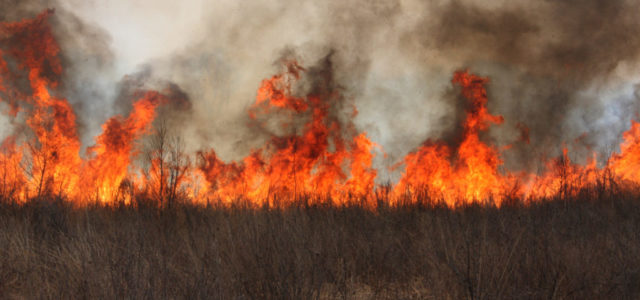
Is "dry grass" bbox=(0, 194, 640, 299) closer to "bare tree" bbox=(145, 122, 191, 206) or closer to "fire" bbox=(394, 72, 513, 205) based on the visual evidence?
"bare tree" bbox=(145, 122, 191, 206)

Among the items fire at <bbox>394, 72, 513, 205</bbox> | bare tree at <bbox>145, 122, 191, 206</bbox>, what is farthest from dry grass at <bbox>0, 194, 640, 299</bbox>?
fire at <bbox>394, 72, 513, 205</bbox>

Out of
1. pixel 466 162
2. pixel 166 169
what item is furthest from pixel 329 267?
pixel 466 162

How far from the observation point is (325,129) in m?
13.9

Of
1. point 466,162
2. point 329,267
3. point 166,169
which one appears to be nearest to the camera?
point 329,267

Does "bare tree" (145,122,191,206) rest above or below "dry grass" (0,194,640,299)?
above

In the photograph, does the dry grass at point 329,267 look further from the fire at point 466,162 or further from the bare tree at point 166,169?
the fire at point 466,162

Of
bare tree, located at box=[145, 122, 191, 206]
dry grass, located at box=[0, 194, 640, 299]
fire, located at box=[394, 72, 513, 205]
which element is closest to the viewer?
dry grass, located at box=[0, 194, 640, 299]

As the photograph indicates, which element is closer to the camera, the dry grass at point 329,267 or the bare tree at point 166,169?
the dry grass at point 329,267

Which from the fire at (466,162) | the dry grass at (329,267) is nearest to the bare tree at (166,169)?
the dry grass at (329,267)

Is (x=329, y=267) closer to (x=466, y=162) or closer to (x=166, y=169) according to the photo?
(x=166, y=169)

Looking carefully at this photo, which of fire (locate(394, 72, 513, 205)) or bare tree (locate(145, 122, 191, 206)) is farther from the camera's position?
fire (locate(394, 72, 513, 205))

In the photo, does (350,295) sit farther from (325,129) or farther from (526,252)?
(325,129)

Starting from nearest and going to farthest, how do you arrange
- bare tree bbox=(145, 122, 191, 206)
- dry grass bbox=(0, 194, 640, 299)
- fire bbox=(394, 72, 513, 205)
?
dry grass bbox=(0, 194, 640, 299), bare tree bbox=(145, 122, 191, 206), fire bbox=(394, 72, 513, 205)

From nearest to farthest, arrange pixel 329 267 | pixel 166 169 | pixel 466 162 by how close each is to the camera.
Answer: pixel 329 267, pixel 166 169, pixel 466 162
